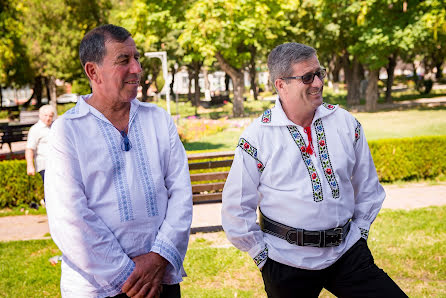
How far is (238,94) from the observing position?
30.3m

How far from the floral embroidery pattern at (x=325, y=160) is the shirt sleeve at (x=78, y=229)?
3.91ft

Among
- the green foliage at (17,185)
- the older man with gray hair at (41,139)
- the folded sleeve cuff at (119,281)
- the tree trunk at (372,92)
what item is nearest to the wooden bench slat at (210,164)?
the older man with gray hair at (41,139)

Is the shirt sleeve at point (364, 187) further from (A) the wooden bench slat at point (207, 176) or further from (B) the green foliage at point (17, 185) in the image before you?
(B) the green foliage at point (17, 185)

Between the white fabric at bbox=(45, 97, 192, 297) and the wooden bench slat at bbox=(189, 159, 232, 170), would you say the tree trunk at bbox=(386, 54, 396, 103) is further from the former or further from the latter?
the white fabric at bbox=(45, 97, 192, 297)

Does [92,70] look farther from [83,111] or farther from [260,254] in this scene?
[260,254]

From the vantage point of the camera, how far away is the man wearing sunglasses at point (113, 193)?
2348mm

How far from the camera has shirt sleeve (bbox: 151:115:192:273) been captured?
249cm

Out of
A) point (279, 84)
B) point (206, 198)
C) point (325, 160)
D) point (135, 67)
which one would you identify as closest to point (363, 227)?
point (325, 160)

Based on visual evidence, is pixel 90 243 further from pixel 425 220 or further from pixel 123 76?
pixel 425 220

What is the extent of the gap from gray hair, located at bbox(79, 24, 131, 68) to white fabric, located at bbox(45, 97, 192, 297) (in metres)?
0.25

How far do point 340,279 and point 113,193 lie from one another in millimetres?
1410

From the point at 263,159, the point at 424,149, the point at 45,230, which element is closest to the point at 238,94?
the point at 424,149

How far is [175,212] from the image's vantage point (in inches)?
101

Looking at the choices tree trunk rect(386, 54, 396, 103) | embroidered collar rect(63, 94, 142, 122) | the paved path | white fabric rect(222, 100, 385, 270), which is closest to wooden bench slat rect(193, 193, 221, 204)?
the paved path
